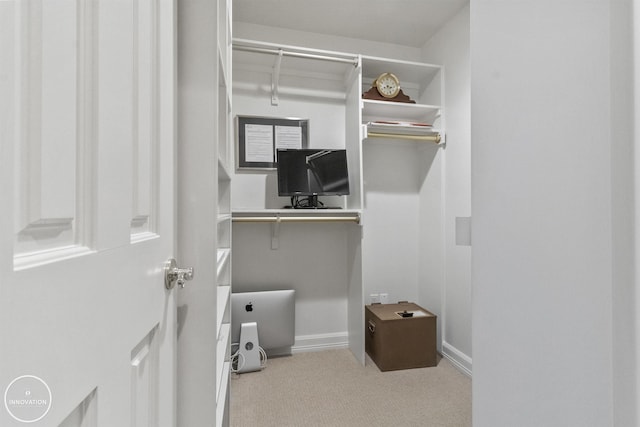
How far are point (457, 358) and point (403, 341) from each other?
0.45 metres

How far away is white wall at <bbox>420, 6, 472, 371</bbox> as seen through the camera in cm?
227

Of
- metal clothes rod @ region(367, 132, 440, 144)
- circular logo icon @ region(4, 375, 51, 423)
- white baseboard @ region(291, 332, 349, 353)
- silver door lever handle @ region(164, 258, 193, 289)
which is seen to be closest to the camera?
circular logo icon @ region(4, 375, 51, 423)

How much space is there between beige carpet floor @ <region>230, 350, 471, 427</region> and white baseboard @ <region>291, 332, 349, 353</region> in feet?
0.48

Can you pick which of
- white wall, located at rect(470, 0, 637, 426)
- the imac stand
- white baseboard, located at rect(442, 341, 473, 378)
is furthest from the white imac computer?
white wall, located at rect(470, 0, 637, 426)

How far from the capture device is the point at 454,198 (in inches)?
94.8

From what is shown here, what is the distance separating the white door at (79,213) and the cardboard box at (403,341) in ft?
6.15

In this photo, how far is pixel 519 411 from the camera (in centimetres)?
76

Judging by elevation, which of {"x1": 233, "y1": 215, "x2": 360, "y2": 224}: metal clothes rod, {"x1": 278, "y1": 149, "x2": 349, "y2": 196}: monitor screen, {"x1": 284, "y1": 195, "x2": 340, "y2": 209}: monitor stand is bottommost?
{"x1": 233, "y1": 215, "x2": 360, "y2": 224}: metal clothes rod

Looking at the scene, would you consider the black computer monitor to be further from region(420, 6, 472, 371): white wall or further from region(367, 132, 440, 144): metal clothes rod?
region(420, 6, 472, 371): white wall

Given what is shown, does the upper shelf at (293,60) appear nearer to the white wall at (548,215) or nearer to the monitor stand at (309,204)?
the monitor stand at (309,204)

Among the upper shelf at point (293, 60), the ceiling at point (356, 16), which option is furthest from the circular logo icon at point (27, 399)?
the ceiling at point (356, 16)

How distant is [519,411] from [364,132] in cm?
192

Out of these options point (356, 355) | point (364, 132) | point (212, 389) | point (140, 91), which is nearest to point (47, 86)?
point (140, 91)

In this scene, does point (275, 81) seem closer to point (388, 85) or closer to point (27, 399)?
point (388, 85)
